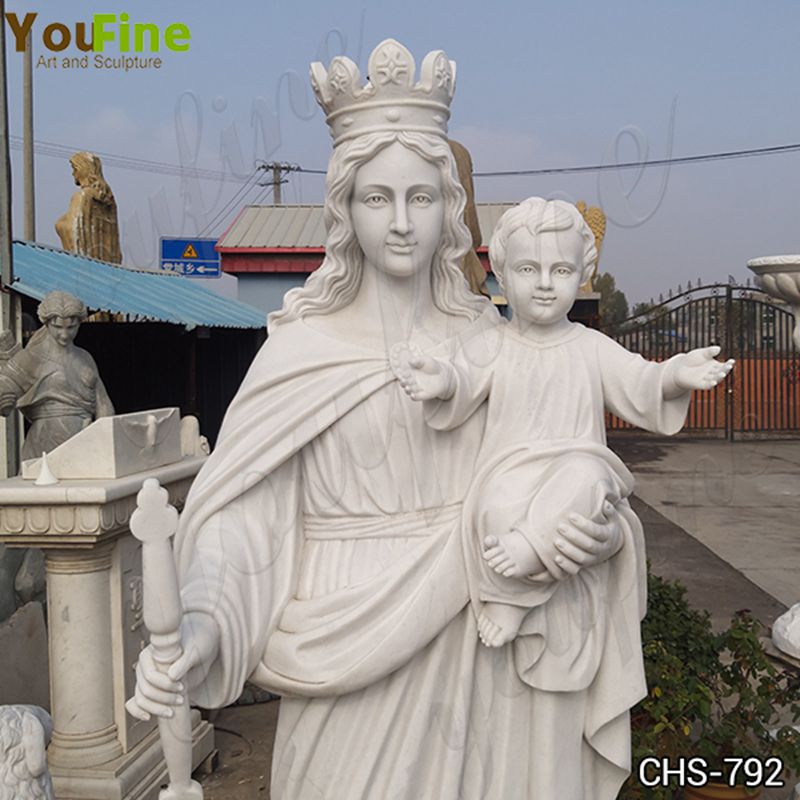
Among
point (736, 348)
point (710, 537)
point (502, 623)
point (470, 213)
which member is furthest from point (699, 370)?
point (736, 348)

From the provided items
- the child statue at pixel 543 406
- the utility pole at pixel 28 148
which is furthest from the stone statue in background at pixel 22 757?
the utility pole at pixel 28 148

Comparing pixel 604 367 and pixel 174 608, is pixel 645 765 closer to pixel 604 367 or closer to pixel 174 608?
pixel 604 367

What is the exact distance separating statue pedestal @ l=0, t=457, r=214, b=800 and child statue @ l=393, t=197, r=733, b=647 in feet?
7.38

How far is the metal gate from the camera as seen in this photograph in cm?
1505

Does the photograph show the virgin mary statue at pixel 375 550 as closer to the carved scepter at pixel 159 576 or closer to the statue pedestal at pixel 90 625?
the carved scepter at pixel 159 576

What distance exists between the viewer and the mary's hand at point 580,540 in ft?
5.30

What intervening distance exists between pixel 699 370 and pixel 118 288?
26.6ft

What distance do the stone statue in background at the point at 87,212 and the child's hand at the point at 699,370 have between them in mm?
9308

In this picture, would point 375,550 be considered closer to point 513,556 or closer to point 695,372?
point 513,556

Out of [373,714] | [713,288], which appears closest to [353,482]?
[373,714]

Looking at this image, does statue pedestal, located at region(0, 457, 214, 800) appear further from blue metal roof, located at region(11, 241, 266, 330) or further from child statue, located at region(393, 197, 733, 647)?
blue metal roof, located at region(11, 241, 266, 330)

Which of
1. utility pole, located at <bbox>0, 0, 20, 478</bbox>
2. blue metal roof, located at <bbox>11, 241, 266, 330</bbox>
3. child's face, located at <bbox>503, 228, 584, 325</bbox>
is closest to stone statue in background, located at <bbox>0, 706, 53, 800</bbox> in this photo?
child's face, located at <bbox>503, 228, 584, 325</bbox>

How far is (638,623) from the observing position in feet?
6.21

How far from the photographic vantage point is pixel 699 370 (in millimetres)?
1671
